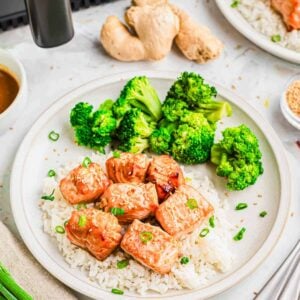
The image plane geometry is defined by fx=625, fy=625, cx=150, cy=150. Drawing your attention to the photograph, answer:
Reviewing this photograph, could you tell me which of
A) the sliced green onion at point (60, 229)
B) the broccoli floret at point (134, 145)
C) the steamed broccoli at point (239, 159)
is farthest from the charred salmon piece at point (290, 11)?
the sliced green onion at point (60, 229)

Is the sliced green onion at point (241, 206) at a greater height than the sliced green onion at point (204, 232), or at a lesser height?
lesser

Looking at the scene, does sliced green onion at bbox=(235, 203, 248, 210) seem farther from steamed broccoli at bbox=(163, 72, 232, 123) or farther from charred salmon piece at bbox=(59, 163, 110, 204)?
charred salmon piece at bbox=(59, 163, 110, 204)

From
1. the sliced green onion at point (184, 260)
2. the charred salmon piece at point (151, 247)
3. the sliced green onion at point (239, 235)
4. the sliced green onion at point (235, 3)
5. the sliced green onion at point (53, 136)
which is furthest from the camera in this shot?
the sliced green onion at point (235, 3)

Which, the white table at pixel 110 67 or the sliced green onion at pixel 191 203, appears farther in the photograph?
the white table at pixel 110 67

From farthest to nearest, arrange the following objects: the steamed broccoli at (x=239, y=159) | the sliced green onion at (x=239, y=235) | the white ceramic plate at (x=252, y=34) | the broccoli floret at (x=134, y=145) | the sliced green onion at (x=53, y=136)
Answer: the white ceramic plate at (x=252, y=34) < the sliced green onion at (x=53, y=136) < the broccoli floret at (x=134, y=145) < the steamed broccoli at (x=239, y=159) < the sliced green onion at (x=239, y=235)

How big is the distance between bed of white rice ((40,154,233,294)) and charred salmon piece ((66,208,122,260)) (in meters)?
0.05

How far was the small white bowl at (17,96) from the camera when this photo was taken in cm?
293

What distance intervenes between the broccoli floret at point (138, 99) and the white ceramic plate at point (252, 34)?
691 millimetres

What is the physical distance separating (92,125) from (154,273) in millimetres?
772

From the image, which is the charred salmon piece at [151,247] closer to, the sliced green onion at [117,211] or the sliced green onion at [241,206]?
the sliced green onion at [117,211]

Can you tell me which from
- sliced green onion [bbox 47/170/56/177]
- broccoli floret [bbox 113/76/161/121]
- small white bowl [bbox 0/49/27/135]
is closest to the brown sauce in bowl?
small white bowl [bbox 0/49/27/135]

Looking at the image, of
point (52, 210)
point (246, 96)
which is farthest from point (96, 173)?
point (246, 96)

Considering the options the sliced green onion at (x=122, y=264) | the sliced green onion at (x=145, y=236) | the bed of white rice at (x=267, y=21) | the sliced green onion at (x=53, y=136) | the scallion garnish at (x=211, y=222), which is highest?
the bed of white rice at (x=267, y=21)

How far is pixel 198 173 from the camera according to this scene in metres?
2.86
